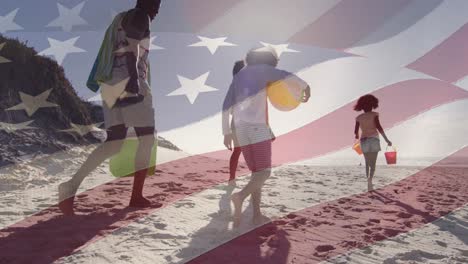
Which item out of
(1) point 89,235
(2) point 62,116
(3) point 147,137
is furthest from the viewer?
(2) point 62,116

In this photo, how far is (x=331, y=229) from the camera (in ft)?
11.0

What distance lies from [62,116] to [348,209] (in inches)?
266

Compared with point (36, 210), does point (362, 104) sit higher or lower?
higher

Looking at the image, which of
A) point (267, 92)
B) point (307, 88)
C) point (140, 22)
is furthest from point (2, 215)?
point (307, 88)

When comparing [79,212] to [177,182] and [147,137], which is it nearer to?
[147,137]

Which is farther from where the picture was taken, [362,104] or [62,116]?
[62,116]

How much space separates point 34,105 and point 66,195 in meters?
6.15

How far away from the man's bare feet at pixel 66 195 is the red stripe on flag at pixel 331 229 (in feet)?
4.19

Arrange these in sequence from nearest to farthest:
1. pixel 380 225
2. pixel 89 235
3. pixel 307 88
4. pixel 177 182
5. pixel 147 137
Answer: pixel 89 235, pixel 307 88, pixel 147 137, pixel 380 225, pixel 177 182

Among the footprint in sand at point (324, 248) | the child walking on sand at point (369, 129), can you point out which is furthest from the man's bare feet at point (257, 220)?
the child walking on sand at point (369, 129)

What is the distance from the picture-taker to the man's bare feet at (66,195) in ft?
10.1

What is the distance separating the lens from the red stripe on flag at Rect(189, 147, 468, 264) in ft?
8.42

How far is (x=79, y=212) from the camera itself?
3393 mm

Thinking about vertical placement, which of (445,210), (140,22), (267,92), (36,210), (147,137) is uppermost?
(140,22)
